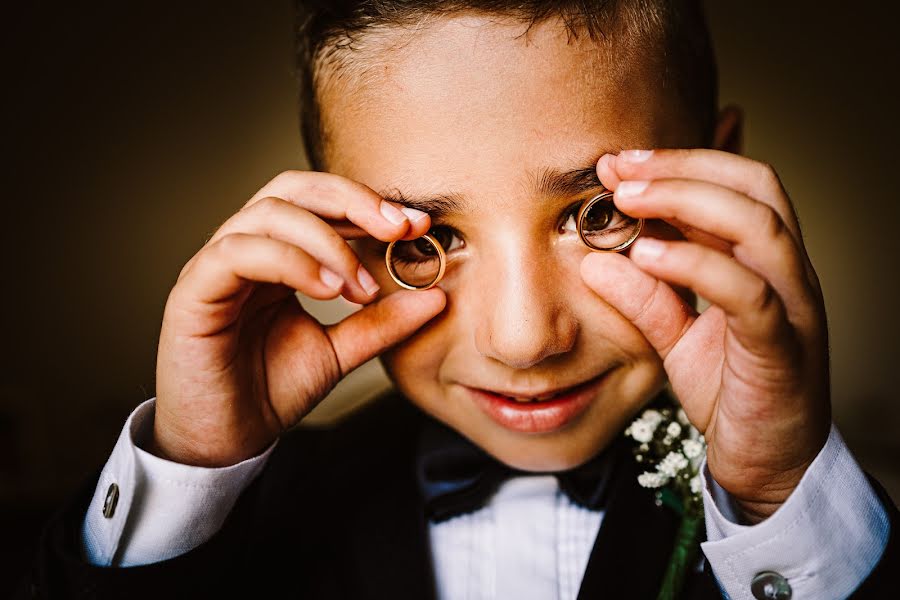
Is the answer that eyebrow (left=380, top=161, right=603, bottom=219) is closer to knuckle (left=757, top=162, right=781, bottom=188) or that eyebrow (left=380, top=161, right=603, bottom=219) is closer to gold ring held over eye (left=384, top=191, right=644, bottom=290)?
gold ring held over eye (left=384, top=191, right=644, bottom=290)

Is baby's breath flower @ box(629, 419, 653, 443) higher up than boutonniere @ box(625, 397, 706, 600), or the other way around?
baby's breath flower @ box(629, 419, 653, 443)

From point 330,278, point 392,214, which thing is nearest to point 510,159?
point 392,214

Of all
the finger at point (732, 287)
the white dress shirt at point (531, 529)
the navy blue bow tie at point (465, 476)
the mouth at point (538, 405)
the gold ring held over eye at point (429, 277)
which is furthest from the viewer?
the navy blue bow tie at point (465, 476)

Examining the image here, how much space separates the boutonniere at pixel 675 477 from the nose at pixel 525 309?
285 mm

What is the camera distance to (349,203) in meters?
0.94

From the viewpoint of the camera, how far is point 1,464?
2.79 metres

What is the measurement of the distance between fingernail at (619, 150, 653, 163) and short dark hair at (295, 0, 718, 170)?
0.18m

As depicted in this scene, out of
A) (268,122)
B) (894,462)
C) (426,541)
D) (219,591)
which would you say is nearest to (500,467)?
(426,541)

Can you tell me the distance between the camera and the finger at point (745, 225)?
0.78m

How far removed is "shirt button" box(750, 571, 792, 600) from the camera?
2.89ft

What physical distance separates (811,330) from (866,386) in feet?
7.27

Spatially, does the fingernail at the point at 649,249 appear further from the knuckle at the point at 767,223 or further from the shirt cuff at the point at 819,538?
the shirt cuff at the point at 819,538

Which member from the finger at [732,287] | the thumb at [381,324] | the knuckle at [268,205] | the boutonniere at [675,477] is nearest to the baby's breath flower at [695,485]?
the boutonniere at [675,477]

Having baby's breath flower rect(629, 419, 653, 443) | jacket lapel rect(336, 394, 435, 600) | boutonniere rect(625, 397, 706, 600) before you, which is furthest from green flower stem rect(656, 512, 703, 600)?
jacket lapel rect(336, 394, 435, 600)
